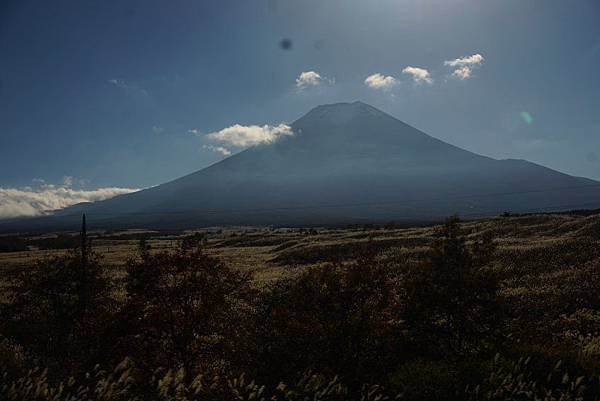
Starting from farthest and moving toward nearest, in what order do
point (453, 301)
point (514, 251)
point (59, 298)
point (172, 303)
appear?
point (514, 251), point (59, 298), point (453, 301), point (172, 303)

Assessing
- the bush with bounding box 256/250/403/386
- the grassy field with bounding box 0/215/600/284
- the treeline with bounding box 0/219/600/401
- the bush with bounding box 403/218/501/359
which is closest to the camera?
the treeline with bounding box 0/219/600/401

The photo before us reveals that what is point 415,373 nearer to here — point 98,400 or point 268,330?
point 98,400

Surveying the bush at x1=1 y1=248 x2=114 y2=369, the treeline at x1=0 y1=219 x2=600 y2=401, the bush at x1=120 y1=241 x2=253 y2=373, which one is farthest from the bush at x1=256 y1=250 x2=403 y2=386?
the bush at x1=1 y1=248 x2=114 y2=369

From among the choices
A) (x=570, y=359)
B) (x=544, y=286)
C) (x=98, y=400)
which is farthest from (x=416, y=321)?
(x=544, y=286)

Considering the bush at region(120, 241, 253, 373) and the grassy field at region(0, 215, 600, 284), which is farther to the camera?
the grassy field at region(0, 215, 600, 284)

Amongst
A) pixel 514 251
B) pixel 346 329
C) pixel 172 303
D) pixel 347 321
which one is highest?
pixel 172 303

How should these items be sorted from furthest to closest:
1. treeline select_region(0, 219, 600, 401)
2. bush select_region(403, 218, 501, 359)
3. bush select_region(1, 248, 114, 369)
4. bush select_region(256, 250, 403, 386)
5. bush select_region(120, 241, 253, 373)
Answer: bush select_region(1, 248, 114, 369) → bush select_region(403, 218, 501, 359) → bush select_region(256, 250, 403, 386) → bush select_region(120, 241, 253, 373) → treeline select_region(0, 219, 600, 401)

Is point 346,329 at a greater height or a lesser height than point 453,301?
lesser

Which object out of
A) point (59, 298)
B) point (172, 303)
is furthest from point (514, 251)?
point (59, 298)

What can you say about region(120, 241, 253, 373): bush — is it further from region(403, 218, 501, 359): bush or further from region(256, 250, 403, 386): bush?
region(403, 218, 501, 359): bush

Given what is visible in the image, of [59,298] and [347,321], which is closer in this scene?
[347,321]

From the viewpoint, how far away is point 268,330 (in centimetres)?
2492

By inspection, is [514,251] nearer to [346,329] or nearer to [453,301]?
[453,301]

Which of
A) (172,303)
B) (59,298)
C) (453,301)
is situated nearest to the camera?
(172,303)
